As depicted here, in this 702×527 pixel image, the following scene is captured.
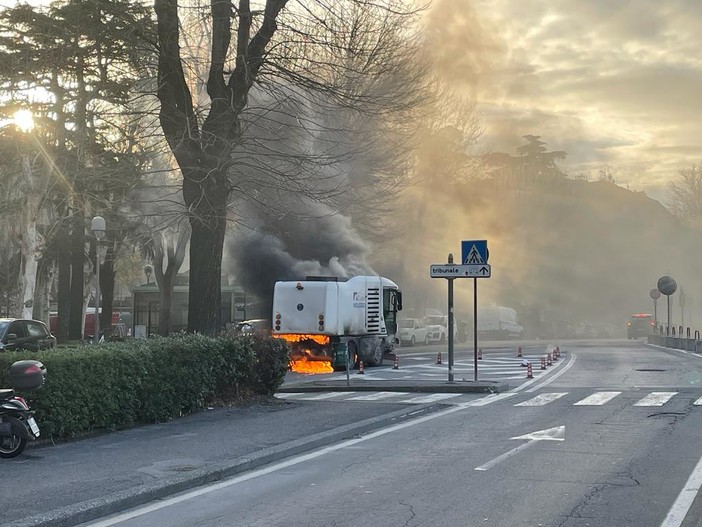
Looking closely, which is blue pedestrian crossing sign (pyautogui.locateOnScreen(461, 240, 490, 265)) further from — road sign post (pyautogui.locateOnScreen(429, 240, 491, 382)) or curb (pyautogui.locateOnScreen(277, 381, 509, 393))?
curb (pyautogui.locateOnScreen(277, 381, 509, 393))

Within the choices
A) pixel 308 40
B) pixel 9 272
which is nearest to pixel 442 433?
pixel 308 40

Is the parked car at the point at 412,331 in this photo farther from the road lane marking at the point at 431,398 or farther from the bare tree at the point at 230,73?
the bare tree at the point at 230,73

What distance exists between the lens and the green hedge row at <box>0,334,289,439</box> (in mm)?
10391

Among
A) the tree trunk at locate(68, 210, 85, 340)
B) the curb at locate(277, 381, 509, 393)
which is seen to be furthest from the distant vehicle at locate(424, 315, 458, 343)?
the curb at locate(277, 381, 509, 393)

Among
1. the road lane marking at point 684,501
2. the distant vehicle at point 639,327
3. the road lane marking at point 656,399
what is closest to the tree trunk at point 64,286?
the road lane marking at point 656,399

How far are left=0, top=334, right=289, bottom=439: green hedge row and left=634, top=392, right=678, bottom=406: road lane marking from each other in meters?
6.34

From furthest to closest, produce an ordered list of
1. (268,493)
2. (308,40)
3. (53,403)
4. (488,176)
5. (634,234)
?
(634,234)
(488,176)
(308,40)
(53,403)
(268,493)

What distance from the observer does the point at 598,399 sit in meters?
16.5

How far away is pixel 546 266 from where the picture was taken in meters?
82.9

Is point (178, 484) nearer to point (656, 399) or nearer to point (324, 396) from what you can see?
point (324, 396)

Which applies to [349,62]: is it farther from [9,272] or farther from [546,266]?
[546,266]

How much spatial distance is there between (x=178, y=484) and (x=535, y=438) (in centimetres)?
510

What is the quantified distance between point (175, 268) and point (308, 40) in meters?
26.4

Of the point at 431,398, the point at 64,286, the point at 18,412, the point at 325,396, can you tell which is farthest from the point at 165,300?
the point at 18,412
